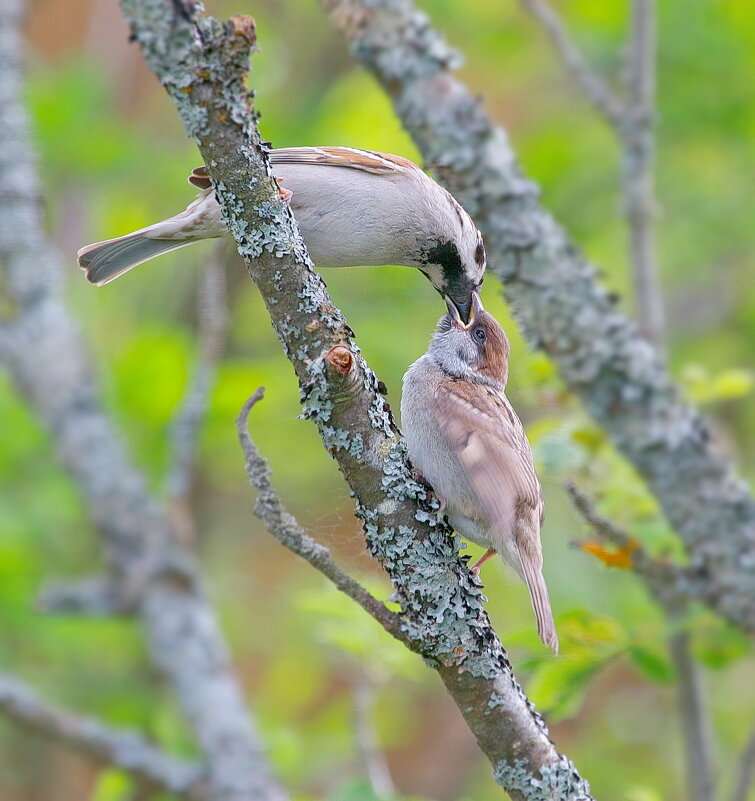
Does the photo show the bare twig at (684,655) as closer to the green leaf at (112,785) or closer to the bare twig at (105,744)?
the bare twig at (105,744)

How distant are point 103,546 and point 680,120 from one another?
4.35m

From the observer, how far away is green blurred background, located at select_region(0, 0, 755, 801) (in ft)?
14.8

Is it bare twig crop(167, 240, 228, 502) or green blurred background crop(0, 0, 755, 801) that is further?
green blurred background crop(0, 0, 755, 801)

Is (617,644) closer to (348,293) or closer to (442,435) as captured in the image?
(442,435)

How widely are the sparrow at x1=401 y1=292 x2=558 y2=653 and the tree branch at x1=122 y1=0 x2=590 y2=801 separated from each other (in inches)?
8.0

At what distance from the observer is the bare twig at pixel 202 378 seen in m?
4.27

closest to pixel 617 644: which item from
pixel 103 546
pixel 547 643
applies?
pixel 547 643

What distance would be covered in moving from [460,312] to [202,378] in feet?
5.63

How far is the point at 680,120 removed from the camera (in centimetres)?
646

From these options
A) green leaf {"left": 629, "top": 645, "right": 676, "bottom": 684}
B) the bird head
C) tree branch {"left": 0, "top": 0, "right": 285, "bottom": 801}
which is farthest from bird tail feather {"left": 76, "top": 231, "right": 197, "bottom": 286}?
tree branch {"left": 0, "top": 0, "right": 285, "bottom": 801}

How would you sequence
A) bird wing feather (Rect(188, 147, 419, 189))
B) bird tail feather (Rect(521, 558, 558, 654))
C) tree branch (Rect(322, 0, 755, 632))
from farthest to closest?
→ tree branch (Rect(322, 0, 755, 632)) → bird wing feather (Rect(188, 147, 419, 189)) → bird tail feather (Rect(521, 558, 558, 654))

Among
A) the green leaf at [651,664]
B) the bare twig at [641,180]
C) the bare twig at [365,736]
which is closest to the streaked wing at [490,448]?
the green leaf at [651,664]

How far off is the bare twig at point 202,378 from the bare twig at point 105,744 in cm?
122

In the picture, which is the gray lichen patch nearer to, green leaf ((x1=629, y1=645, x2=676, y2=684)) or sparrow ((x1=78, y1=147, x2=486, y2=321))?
green leaf ((x1=629, y1=645, x2=676, y2=684))
